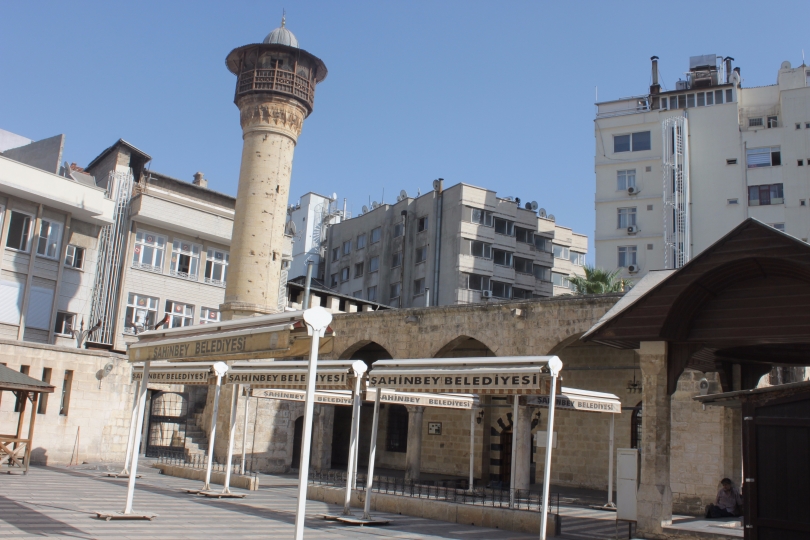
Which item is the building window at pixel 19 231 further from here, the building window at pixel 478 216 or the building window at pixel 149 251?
the building window at pixel 478 216

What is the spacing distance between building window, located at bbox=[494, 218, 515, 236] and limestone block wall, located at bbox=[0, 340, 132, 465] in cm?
2677

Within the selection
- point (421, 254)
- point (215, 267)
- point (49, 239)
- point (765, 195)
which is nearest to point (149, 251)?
point (215, 267)

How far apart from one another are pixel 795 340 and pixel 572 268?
45201 millimetres

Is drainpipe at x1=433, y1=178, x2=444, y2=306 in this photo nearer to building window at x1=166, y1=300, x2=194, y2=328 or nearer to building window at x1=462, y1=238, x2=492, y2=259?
building window at x1=462, y1=238, x2=492, y2=259

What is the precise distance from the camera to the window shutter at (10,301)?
2630 cm

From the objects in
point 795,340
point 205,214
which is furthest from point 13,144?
point 795,340

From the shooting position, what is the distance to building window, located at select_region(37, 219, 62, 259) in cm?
2758

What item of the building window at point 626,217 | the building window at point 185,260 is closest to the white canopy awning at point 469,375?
the building window at point 185,260

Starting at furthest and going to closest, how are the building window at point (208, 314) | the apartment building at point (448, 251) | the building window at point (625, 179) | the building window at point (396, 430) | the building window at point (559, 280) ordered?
the building window at point (559, 280) → the apartment building at point (448, 251) → the building window at point (625, 179) → the building window at point (208, 314) → the building window at point (396, 430)

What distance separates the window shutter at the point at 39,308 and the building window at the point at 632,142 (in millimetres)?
29848

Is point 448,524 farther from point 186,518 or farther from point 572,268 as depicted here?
point 572,268

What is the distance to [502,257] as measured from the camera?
46.2 meters

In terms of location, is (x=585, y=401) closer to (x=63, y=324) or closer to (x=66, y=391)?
(x=66, y=391)

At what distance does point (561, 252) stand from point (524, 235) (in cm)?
705
